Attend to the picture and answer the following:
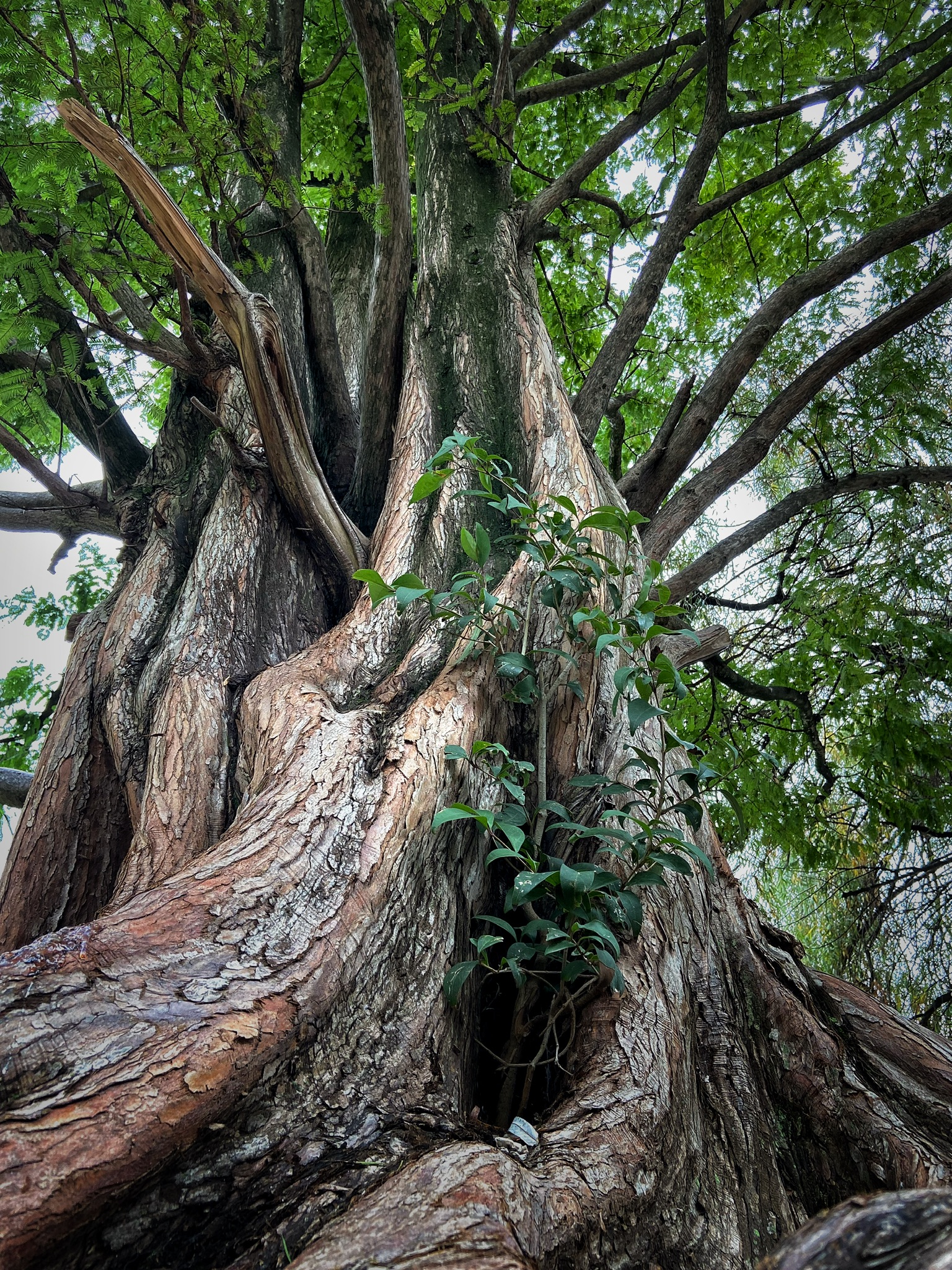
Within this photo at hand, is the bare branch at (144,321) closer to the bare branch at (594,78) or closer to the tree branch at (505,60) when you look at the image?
the tree branch at (505,60)

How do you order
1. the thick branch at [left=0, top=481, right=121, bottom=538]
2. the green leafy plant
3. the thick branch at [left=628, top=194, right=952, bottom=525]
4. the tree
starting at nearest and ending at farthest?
the tree < the green leafy plant < the thick branch at [left=628, top=194, right=952, bottom=525] < the thick branch at [left=0, top=481, right=121, bottom=538]

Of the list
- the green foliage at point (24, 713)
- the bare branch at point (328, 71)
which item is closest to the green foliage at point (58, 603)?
the green foliage at point (24, 713)

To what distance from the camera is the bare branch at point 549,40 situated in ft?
11.1

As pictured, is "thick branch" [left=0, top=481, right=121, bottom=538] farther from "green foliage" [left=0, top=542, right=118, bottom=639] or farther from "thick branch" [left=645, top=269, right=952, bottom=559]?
"thick branch" [left=645, top=269, right=952, bottom=559]

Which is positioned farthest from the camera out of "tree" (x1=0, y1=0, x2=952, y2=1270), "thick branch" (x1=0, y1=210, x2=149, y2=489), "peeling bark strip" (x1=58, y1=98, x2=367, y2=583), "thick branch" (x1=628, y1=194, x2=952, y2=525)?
"thick branch" (x1=628, y1=194, x2=952, y2=525)

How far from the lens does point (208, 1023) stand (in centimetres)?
105

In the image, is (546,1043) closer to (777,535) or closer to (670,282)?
(777,535)

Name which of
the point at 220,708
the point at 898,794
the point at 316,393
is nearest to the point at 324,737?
the point at 220,708

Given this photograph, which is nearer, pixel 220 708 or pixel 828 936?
pixel 220 708

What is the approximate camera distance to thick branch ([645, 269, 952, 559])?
2.87 m

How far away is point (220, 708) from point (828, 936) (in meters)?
2.97

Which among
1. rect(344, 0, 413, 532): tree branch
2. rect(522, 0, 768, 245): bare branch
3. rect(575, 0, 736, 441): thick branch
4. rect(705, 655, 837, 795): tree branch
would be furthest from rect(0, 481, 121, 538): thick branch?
rect(705, 655, 837, 795): tree branch

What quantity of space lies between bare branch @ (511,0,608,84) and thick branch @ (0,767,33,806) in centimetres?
366

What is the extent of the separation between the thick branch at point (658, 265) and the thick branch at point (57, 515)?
2001mm
